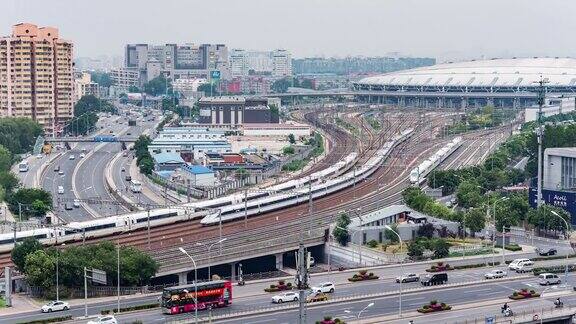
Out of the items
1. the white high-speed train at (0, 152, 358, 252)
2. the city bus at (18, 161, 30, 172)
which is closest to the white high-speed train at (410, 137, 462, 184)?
the white high-speed train at (0, 152, 358, 252)

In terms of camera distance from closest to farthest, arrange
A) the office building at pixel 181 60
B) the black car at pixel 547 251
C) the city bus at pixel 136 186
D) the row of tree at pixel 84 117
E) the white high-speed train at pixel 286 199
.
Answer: the black car at pixel 547 251, the white high-speed train at pixel 286 199, the city bus at pixel 136 186, the row of tree at pixel 84 117, the office building at pixel 181 60

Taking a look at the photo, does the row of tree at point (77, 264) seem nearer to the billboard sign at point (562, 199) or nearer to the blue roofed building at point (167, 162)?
the billboard sign at point (562, 199)

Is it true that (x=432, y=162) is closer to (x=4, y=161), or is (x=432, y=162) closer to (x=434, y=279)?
(x=4, y=161)

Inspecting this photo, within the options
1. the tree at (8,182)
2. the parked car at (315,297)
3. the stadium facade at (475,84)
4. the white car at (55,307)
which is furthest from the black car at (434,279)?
the stadium facade at (475,84)

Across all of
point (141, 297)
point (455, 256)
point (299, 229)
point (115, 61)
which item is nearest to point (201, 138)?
point (299, 229)

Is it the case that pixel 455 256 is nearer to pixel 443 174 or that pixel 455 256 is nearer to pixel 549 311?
pixel 549 311

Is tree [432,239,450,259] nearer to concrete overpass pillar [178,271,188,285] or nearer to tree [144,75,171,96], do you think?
concrete overpass pillar [178,271,188,285]

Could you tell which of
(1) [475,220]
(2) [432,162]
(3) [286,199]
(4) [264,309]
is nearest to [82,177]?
(2) [432,162]
